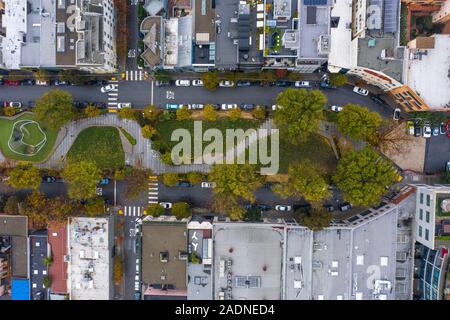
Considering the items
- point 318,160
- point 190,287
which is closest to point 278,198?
point 318,160

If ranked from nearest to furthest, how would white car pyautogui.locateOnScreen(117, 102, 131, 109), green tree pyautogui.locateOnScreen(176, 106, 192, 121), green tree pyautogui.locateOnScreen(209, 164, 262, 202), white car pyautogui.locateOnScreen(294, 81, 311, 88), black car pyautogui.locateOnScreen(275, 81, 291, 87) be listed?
green tree pyautogui.locateOnScreen(209, 164, 262, 202), green tree pyautogui.locateOnScreen(176, 106, 192, 121), white car pyautogui.locateOnScreen(294, 81, 311, 88), black car pyautogui.locateOnScreen(275, 81, 291, 87), white car pyautogui.locateOnScreen(117, 102, 131, 109)

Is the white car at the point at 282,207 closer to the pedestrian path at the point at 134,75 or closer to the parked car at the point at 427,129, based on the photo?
the parked car at the point at 427,129

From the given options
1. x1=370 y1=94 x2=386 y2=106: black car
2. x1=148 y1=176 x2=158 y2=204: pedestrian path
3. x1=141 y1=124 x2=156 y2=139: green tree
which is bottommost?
x1=148 y1=176 x2=158 y2=204: pedestrian path

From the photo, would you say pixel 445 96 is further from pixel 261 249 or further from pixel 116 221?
pixel 116 221

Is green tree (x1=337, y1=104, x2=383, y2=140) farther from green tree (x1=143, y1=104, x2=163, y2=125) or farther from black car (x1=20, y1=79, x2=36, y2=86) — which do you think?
black car (x1=20, y1=79, x2=36, y2=86)

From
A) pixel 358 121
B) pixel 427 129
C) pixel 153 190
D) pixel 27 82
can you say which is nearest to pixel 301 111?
pixel 358 121

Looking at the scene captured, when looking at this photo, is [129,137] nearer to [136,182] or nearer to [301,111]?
[136,182]

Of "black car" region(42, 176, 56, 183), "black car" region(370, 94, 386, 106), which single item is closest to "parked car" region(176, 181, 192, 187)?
"black car" region(42, 176, 56, 183)
